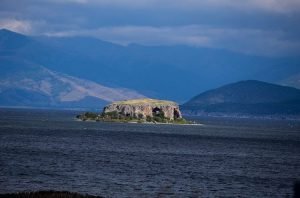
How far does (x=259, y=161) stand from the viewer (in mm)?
126312

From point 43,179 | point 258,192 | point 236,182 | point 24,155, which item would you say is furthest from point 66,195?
point 24,155

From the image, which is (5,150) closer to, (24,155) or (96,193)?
(24,155)

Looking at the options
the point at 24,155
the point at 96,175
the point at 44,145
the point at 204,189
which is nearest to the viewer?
the point at 204,189

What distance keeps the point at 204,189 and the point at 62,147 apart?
5853 cm

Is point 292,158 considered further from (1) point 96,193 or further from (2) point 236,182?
(1) point 96,193

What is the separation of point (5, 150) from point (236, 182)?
45694mm

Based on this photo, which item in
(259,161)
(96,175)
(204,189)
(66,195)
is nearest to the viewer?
(66,195)

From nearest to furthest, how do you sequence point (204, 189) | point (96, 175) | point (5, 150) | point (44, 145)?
point (204, 189) → point (96, 175) → point (5, 150) → point (44, 145)

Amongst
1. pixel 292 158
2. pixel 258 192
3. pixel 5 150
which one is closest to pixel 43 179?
pixel 258 192

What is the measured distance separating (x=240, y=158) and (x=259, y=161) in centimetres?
498

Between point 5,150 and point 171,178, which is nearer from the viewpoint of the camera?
point 171,178

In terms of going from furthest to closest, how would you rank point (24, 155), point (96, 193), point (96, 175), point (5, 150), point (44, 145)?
point (44, 145)
point (5, 150)
point (24, 155)
point (96, 175)
point (96, 193)

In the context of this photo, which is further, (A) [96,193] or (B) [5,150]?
(B) [5,150]

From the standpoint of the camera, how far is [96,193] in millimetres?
71812
